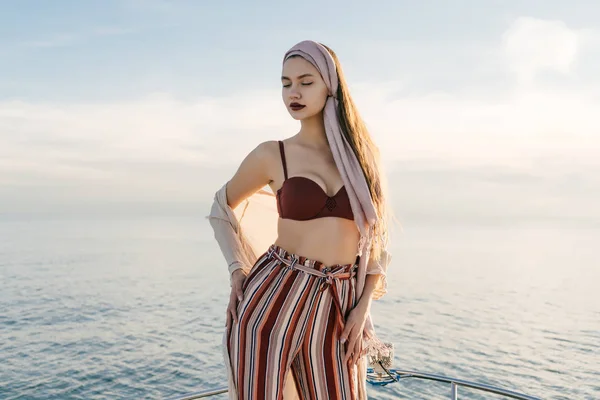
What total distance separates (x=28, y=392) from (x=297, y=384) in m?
15.2

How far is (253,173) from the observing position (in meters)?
2.39

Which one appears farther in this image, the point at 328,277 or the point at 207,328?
the point at 207,328

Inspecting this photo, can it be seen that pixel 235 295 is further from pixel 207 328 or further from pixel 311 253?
pixel 207 328

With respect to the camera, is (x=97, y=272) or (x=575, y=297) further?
(x=97, y=272)

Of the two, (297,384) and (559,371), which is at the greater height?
(297,384)

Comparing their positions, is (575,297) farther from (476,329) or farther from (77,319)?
(77,319)

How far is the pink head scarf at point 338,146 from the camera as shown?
7.25ft

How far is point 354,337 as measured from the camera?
7.21 ft

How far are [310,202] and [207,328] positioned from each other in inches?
803

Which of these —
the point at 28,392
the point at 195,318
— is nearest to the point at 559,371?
the point at 195,318

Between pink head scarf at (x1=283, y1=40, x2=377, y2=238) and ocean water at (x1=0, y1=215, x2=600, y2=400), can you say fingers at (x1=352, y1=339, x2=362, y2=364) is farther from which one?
ocean water at (x1=0, y1=215, x2=600, y2=400)


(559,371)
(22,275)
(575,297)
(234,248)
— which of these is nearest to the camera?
(234,248)

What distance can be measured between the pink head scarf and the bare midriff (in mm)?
65

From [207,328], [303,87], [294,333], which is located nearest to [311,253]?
[294,333]
